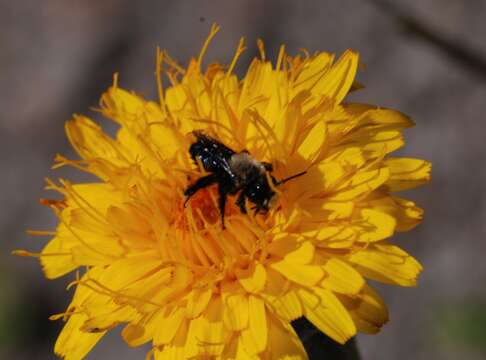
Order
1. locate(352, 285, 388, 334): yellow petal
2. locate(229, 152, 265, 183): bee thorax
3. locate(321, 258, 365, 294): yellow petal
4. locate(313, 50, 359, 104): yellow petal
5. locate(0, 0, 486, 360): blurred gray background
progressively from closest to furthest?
1. locate(321, 258, 365, 294): yellow petal
2. locate(352, 285, 388, 334): yellow petal
3. locate(229, 152, 265, 183): bee thorax
4. locate(313, 50, 359, 104): yellow petal
5. locate(0, 0, 486, 360): blurred gray background

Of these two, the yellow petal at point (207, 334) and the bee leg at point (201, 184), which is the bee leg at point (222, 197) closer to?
the bee leg at point (201, 184)

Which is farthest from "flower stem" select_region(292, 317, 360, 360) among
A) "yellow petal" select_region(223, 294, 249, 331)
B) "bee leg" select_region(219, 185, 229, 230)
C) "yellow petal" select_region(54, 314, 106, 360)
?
"yellow petal" select_region(54, 314, 106, 360)

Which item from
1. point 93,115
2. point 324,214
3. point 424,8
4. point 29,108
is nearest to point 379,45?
point 424,8

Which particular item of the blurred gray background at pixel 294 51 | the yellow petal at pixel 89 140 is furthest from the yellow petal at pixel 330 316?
the blurred gray background at pixel 294 51

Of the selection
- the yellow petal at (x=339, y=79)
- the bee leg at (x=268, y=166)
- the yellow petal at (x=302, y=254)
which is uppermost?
the yellow petal at (x=339, y=79)

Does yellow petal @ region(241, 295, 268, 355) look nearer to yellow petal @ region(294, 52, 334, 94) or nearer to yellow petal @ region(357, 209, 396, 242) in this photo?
yellow petal @ region(357, 209, 396, 242)

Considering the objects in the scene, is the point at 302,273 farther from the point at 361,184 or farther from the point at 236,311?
the point at 361,184

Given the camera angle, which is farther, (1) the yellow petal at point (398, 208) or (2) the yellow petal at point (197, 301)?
(1) the yellow petal at point (398, 208)
